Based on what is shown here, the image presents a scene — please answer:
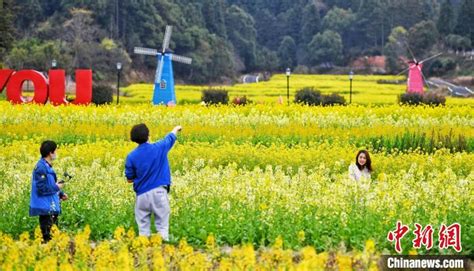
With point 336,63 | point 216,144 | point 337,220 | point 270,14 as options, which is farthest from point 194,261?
point 270,14

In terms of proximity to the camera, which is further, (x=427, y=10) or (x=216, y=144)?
(x=427, y=10)

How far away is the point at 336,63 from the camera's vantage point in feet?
330

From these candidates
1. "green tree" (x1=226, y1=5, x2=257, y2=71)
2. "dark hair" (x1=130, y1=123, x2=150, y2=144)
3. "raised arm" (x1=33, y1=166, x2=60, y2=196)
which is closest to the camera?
"dark hair" (x1=130, y1=123, x2=150, y2=144)

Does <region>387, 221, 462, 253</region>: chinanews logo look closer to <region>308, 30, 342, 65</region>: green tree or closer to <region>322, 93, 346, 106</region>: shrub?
<region>322, 93, 346, 106</region>: shrub

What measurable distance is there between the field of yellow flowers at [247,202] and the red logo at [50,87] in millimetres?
10015

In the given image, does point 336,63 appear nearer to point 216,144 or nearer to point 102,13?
point 102,13

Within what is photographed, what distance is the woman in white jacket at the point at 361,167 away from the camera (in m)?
11.4

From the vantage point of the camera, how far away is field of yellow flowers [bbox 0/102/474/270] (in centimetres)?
748

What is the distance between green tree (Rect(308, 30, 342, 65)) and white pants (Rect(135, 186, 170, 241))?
9206 centimetres

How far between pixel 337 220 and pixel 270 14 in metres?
112

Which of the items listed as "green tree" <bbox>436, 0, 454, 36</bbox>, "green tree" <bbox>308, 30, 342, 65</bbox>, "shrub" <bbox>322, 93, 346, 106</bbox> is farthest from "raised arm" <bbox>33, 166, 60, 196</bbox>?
"green tree" <bbox>308, 30, 342, 65</bbox>

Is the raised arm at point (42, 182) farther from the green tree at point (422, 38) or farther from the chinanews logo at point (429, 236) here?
the green tree at point (422, 38)

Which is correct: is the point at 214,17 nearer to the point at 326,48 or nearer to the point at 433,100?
the point at 326,48

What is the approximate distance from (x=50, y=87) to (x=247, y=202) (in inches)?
833
